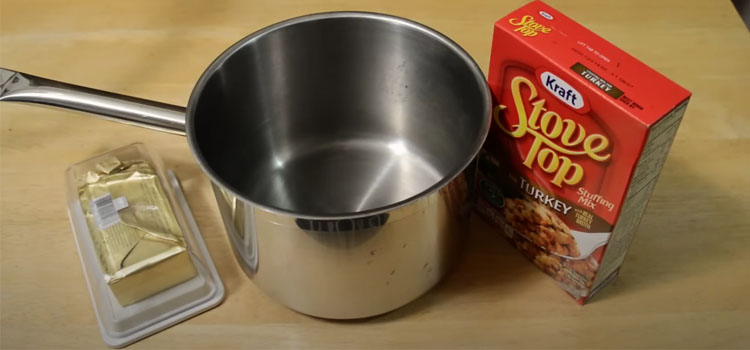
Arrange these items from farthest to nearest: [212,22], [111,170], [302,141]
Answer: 1. [212,22]
2. [302,141]
3. [111,170]

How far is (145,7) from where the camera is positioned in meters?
0.94

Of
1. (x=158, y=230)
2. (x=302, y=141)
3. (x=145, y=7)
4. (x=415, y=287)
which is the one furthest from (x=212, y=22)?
(x=415, y=287)

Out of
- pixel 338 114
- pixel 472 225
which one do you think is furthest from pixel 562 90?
pixel 338 114

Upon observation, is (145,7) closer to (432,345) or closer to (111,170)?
(111,170)

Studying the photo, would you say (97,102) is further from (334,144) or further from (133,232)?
(334,144)

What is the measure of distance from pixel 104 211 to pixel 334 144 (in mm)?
256

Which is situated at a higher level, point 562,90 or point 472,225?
point 562,90

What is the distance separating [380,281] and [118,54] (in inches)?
19.3

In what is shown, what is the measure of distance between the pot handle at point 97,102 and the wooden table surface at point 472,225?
4.7 inches

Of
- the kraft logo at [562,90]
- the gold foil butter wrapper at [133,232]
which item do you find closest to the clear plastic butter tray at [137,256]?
the gold foil butter wrapper at [133,232]

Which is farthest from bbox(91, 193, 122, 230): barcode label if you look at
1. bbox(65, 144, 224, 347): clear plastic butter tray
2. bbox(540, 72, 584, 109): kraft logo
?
bbox(540, 72, 584, 109): kraft logo

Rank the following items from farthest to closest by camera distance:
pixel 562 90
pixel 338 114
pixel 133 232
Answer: pixel 338 114, pixel 133 232, pixel 562 90

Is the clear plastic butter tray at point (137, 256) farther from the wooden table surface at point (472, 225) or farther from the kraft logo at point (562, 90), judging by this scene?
the kraft logo at point (562, 90)

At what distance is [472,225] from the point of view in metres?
0.71
